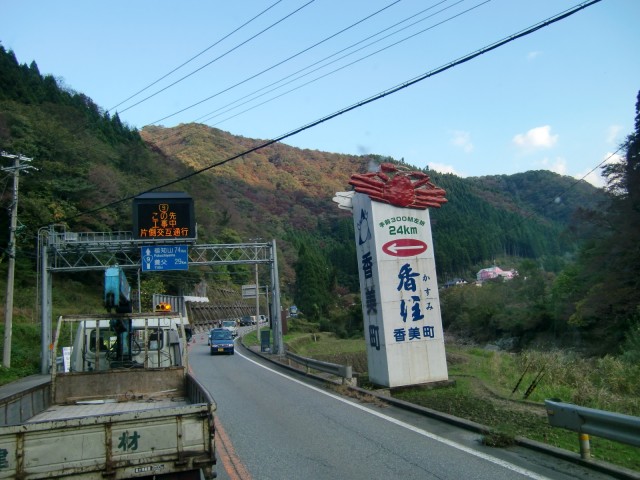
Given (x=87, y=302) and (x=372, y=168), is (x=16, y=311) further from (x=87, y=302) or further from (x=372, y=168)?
(x=372, y=168)

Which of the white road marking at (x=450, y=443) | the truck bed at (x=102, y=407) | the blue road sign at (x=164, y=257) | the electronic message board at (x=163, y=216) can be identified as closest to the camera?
the white road marking at (x=450, y=443)

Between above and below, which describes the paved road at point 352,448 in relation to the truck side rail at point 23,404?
below

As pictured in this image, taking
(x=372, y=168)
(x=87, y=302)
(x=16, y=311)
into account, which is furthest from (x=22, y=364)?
(x=372, y=168)

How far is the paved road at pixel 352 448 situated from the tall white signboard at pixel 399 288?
1952 mm

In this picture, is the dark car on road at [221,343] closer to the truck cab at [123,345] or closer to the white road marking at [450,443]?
the white road marking at [450,443]

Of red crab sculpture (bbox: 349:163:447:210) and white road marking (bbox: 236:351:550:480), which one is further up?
red crab sculpture (bbox: 349:163:447:210)

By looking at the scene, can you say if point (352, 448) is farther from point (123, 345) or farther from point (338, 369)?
point (338, 369)

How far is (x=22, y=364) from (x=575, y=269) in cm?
4152

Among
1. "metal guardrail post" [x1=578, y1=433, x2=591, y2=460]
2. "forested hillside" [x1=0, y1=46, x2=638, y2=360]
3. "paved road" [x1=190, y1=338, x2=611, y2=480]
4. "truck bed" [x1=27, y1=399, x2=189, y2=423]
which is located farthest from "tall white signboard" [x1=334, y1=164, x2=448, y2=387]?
"truck bed" [x1=27, y1=399, x2=189, y2=423]

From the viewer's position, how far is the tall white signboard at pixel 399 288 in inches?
558

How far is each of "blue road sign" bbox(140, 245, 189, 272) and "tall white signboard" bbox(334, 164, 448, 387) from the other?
13.7 m

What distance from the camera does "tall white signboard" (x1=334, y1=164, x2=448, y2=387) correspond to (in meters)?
14.2

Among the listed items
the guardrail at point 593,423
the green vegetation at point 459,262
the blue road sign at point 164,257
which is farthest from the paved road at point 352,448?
the blue road sign at point 164,257

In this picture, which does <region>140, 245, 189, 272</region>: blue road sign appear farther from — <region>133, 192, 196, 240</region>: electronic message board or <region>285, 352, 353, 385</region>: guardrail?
<region>285, 352, 353, 385</region>: guardrail
